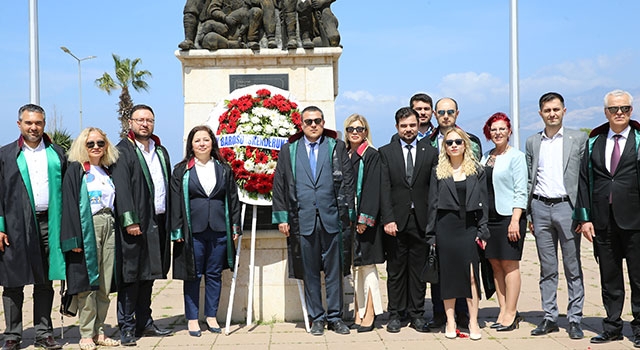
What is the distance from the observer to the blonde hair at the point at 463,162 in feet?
18.0

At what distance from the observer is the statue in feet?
22.2

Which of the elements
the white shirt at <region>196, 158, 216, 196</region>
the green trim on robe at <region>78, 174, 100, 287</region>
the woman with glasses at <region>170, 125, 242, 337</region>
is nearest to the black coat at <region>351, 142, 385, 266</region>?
the woman with glasses at <region>170, 125, 242, 337</region>

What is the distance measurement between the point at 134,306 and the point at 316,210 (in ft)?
6.37

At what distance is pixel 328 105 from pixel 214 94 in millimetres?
1280

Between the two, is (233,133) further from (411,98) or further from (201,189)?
(411,98)

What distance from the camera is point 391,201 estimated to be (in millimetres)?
5809

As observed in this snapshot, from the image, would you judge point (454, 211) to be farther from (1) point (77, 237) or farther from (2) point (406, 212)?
(1) point (77, 237)

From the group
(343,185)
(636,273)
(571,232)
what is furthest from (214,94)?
(636,273)

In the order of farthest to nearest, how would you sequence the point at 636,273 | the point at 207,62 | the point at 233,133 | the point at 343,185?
the point at 207,62 → the point at 233,133 → the point at 343,185 → the point at 636,273

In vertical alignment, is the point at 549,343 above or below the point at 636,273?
below

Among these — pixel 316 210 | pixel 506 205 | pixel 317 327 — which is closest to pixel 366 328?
pixel 317 327

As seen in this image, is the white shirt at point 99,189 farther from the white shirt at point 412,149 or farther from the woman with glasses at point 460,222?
the woman with glasses at point 460,222

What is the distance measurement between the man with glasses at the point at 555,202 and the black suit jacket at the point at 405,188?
3.28ft

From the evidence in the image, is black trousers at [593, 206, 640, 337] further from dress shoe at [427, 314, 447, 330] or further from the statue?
the statue
